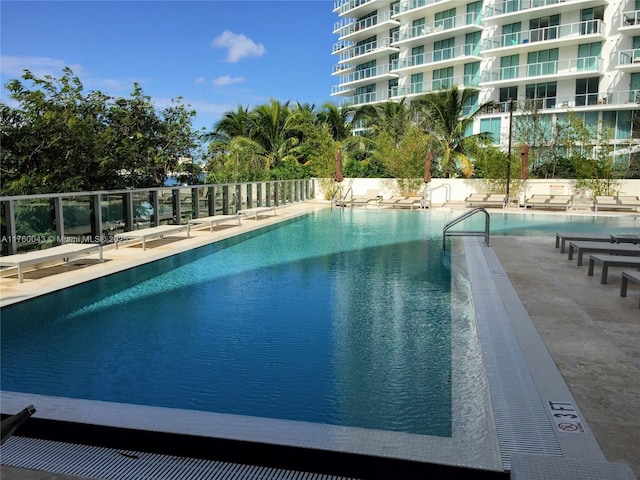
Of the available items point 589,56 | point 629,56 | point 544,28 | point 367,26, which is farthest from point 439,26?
point 629,56

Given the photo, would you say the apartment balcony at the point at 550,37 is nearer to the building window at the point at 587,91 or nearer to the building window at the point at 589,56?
the building window at the point at 589,56

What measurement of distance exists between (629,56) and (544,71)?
4963 millimetres

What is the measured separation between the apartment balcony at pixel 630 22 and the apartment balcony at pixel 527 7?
1.81m

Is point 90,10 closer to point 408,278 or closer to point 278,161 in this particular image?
point 278,161

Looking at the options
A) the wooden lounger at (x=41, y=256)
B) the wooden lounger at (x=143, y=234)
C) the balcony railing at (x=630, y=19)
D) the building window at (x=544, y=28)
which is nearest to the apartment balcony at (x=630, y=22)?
the balcony railing at (x=630, y=19)

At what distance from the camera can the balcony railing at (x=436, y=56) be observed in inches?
1549

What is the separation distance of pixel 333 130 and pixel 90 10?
1752 centimetres

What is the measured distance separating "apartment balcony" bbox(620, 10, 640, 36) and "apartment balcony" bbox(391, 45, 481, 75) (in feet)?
30.8

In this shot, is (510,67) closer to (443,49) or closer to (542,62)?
(542,62)

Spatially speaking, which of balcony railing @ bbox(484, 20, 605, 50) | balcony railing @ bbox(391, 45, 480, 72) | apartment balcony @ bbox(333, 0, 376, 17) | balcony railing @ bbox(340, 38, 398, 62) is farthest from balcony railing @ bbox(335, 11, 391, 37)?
balcony railing @ bbox(484, 20, 605, 50)

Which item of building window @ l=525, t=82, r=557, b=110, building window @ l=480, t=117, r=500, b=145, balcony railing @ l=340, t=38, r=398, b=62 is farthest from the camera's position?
balcony railing @ l=340, t=38, r=398, b=62

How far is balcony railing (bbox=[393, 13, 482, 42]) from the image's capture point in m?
38.9

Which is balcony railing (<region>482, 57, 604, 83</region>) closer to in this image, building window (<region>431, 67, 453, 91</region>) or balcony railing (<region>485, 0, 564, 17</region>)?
building window (<region>431, 67, 453, 91</region>)

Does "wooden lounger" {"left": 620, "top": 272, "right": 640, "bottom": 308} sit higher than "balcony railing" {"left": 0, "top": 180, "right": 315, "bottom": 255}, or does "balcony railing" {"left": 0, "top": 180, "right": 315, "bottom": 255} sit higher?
"balcony railing" {"left": 0, "top": 180, "right": 315, "bottom": 255}
